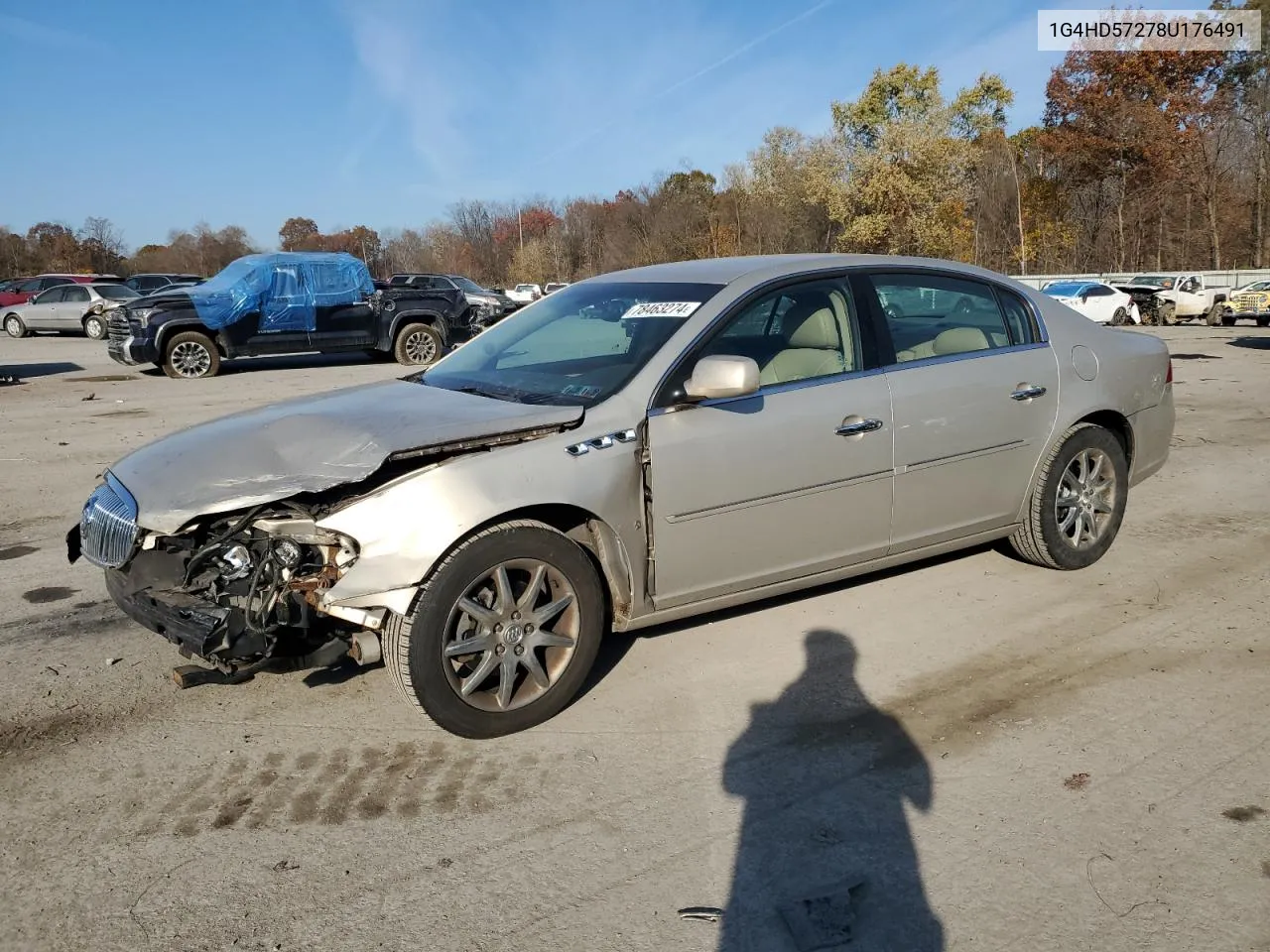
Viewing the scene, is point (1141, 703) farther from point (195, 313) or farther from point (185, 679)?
point (195, 313)

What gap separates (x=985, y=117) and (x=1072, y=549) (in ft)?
162

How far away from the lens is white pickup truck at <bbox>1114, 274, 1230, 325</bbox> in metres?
30.0

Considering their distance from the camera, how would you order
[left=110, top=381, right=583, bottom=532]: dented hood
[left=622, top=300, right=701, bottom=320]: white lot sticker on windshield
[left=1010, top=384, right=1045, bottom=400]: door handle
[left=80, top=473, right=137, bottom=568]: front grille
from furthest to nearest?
[left=1010, top=384, right=1045, bottom=400]: door handle → [left=622, top=300, right=701, bottom=320]: white lot sticker on windshield → [left=80, top=473, right=137, bottom=568]: front grille → [left=110, top=381, right=583, bottom=532]: dented hood

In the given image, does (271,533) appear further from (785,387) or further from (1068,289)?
(1068,289)

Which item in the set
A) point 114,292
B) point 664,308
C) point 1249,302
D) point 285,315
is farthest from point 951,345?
point 114,292

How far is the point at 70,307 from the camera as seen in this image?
28.6 meters

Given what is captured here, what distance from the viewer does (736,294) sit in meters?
4.14

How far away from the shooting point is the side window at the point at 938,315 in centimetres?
454

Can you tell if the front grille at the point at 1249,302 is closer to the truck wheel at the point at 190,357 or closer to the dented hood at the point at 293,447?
the truck wheel at the point at 190,357

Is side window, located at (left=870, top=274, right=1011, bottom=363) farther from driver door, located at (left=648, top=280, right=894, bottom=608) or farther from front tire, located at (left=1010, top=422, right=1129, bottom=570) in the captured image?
front tire, located at (left=1010, top=422, right=1129, bottom=570)

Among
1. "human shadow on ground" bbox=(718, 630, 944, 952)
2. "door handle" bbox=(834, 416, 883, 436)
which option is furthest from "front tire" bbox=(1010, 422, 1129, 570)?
"human shadow on ground" bbox=(718, 630, 944, 952)

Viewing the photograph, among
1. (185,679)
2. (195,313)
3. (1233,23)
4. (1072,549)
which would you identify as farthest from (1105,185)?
(185,679)

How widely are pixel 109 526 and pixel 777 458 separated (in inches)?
103

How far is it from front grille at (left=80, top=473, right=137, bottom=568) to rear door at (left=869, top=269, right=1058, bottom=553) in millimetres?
3149
